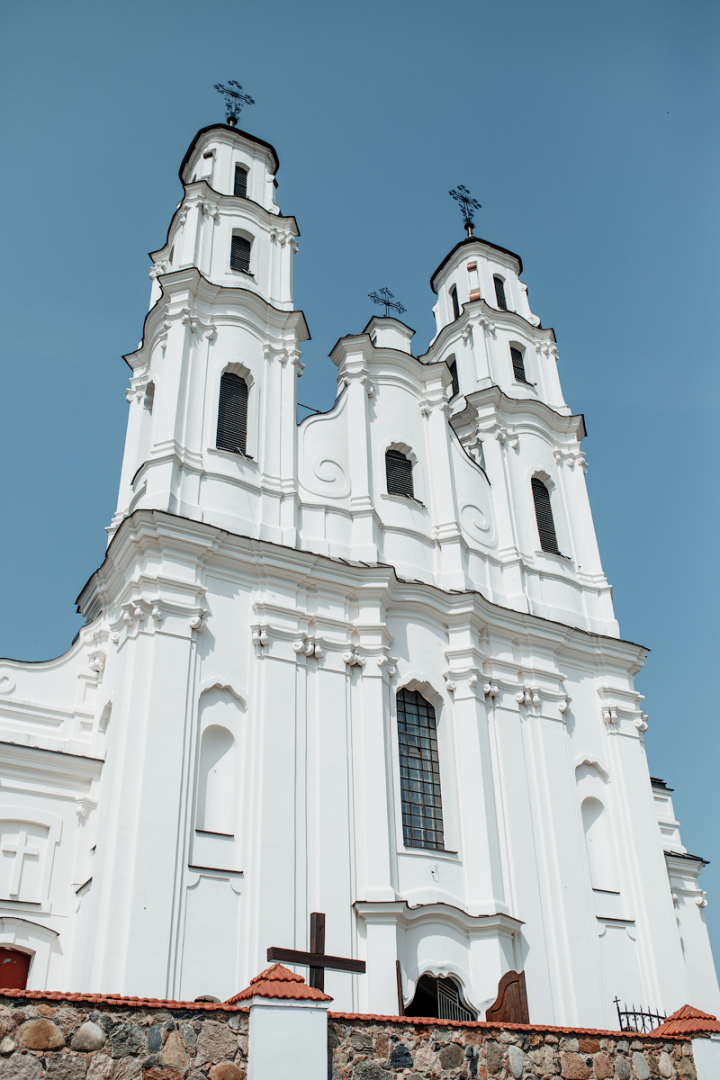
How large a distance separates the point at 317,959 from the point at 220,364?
13739mm

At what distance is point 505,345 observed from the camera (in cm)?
2750

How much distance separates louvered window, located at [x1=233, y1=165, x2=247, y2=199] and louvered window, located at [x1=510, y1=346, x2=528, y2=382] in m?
8.87

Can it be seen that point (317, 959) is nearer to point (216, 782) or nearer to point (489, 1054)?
point (489, 1054)

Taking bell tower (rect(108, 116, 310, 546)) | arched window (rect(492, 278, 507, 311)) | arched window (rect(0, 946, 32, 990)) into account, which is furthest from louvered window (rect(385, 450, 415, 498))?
arched window (rect(0, 946, 32, 990))

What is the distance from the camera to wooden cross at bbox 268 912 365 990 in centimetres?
1020

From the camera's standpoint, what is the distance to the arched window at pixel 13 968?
51.6ft

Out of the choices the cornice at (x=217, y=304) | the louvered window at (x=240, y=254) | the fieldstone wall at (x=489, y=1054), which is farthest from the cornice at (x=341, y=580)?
the fieldstone wall at (x=489, y=1054)

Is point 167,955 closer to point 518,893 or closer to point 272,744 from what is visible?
point 272,744

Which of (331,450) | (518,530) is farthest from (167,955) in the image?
(518,530)

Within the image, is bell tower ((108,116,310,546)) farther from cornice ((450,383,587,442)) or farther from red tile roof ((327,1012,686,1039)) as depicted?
red tile roof ((327,1012,686,1039))

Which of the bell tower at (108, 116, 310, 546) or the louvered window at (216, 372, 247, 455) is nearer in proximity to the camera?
the bell tower at (108, 116, 310, 546)

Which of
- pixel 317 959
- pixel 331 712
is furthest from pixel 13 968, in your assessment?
pixel 317 959

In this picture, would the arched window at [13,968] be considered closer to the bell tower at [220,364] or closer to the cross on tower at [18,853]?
the cross on tower at [18,853]

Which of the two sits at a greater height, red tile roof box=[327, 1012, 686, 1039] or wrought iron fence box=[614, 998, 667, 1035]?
wrought iron fence box=[614, 998, 667, 1035]
